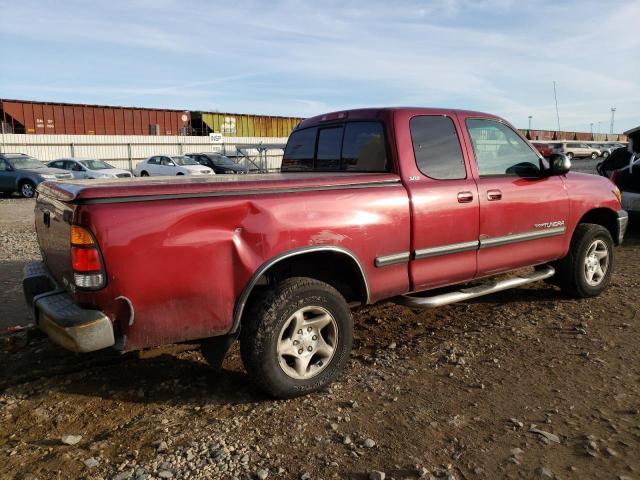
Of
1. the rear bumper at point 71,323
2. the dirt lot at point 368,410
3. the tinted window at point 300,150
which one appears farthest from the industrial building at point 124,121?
the rear bumper at point 71,323

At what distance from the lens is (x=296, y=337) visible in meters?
3.32

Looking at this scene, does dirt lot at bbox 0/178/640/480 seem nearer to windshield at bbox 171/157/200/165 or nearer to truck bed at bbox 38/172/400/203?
truck bed at bbox 38/172/400/203

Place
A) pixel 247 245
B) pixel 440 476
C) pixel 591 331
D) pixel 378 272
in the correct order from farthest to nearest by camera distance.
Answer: pixel 591 331
pixel 378 272
pixel 247 245
pixel 440 476

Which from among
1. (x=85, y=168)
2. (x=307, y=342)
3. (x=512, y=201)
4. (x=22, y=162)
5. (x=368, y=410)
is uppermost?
(x=22, y=162)

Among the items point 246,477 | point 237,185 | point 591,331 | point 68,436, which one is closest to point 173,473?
point 246,477

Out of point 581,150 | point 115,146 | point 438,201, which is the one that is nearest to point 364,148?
point 438,201

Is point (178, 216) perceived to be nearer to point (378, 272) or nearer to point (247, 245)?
point (247, 245)

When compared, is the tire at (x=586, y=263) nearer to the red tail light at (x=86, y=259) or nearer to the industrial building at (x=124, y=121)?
the red tail light at (x=86, y=259)

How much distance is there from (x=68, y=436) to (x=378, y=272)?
7.05ft

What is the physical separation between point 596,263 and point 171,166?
69.3ft

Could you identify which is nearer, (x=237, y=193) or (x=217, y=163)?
(x=237, y=193)

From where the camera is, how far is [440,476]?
252 centimetres

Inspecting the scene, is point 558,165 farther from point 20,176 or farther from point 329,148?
point 20,176

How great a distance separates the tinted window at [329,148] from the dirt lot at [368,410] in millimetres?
1470
